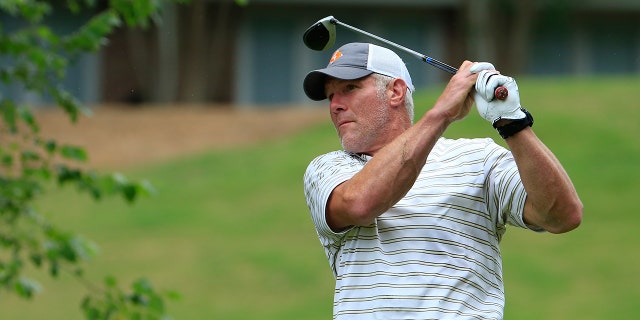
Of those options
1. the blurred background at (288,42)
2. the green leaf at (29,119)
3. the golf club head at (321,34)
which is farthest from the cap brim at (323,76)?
the blurred background at (288,42)

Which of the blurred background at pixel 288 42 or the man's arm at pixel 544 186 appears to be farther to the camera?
the blurred background at pixel 288 42

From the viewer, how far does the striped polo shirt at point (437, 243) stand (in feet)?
11.4

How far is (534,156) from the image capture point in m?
3.34

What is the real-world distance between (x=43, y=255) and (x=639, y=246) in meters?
9.18

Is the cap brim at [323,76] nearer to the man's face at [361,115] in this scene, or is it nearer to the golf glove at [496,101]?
the man's face at [361,115]

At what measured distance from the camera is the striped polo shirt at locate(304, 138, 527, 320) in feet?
11.4

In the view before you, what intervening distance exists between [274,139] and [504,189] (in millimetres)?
16747

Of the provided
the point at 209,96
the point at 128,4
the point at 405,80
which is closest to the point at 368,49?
the point at 405,80

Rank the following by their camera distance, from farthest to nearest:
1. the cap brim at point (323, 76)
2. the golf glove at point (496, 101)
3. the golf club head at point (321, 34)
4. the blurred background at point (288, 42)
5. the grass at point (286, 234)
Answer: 1. the blurred background at point (288, 42)
2. the grass at point (286, 234)
3. the golf club head at point (321, 34)
4. the cap brim at point (323, 76)
5. the golf glove at point (496, 101)

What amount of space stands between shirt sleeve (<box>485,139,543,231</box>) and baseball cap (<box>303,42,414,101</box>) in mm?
388

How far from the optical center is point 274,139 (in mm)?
20234

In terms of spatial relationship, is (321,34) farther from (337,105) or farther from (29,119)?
(29,119)

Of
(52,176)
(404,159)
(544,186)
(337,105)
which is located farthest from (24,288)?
(544,186)

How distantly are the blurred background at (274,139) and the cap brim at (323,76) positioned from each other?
213 centimetres
